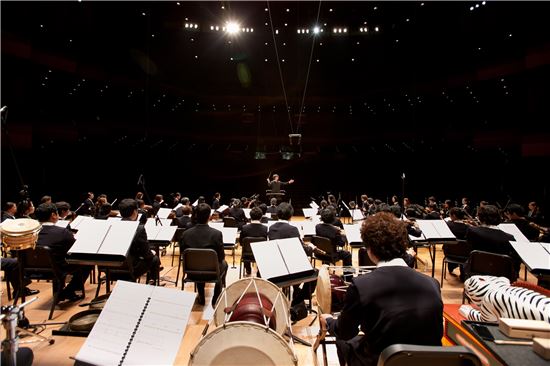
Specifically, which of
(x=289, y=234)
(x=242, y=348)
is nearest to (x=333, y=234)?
(x=289, y=234)

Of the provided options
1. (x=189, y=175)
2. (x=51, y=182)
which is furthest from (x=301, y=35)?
(x=51, y=182)

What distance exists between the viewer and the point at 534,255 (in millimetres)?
4234

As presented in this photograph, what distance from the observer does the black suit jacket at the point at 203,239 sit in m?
4.84

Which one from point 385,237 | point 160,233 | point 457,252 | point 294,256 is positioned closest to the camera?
point 385,237

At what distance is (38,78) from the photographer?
499 inches

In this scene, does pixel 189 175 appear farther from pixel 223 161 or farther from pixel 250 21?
pixel 250 21

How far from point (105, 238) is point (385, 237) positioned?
3.30m

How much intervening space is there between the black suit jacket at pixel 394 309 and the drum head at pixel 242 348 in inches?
18.3

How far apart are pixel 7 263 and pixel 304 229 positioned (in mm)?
5044

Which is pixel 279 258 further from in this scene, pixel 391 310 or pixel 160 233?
pixel 160 233

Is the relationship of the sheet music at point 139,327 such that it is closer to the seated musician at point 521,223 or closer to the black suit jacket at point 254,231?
the black suit jacket at point 254,231

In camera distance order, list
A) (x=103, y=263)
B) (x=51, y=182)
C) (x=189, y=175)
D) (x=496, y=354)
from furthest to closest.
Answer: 1. (x=189, y=175)
2. (x=51, y=182)
3. (x=103, y=263)
4. (x=496, y=354)

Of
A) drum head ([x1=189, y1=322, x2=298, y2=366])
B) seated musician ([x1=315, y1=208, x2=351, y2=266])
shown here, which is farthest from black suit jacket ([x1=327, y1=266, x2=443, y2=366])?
seated musician ([x1=315, y1=208, x2=351, y2=266])


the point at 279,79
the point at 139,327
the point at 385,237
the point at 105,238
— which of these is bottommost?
the point at 105,238
